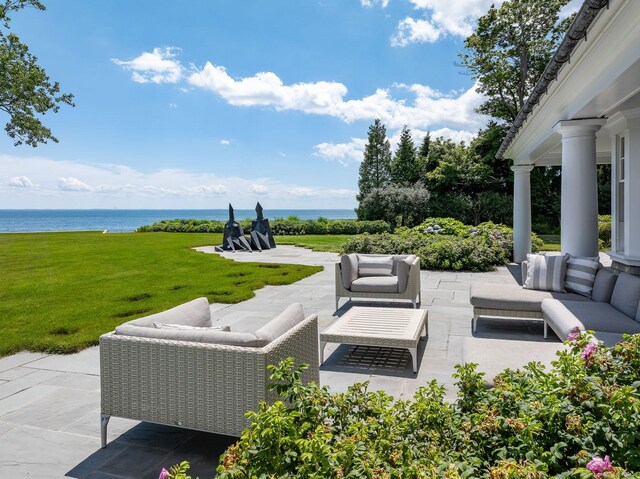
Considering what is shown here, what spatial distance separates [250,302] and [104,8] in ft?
37.0

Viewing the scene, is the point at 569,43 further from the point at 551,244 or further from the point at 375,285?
the point at 551,244

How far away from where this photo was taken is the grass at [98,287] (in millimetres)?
5332

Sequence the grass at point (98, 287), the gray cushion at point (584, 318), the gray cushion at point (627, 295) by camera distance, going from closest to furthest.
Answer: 1. the gray cushion at point (584, 318)
2. the gray cushion at point (627, 295)
3. the grass at point (98, 287)

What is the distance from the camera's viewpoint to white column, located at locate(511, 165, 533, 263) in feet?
36.9

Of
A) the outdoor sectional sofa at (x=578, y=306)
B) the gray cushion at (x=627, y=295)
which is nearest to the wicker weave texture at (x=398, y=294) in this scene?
the outdoor sectional sofa at (x=578, y=306)

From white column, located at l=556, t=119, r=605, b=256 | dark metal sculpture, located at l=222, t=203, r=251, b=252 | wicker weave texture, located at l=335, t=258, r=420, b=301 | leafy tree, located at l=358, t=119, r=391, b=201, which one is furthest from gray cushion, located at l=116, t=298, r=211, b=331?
leafy tree, located at l=358, t=119, r=391, b=201

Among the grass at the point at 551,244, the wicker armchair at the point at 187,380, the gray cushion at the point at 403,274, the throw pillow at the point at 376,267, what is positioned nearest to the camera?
the wicker armchair at the point at 187,380

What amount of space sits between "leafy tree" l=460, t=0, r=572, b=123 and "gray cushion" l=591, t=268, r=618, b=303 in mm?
19830

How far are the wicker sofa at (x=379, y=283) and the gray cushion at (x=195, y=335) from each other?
3.88m

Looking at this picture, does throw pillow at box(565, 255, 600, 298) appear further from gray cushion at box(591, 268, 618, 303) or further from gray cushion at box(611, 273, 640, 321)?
gray cushion at box(611, 273, 640, 321)

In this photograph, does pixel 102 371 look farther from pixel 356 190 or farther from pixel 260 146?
pixel 260 146

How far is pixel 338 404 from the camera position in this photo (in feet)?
5.65

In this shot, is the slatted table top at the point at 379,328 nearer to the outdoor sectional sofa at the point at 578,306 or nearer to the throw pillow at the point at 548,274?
the outdoor sectional sofa at the point at 578,306

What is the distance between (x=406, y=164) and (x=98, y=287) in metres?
22.5
